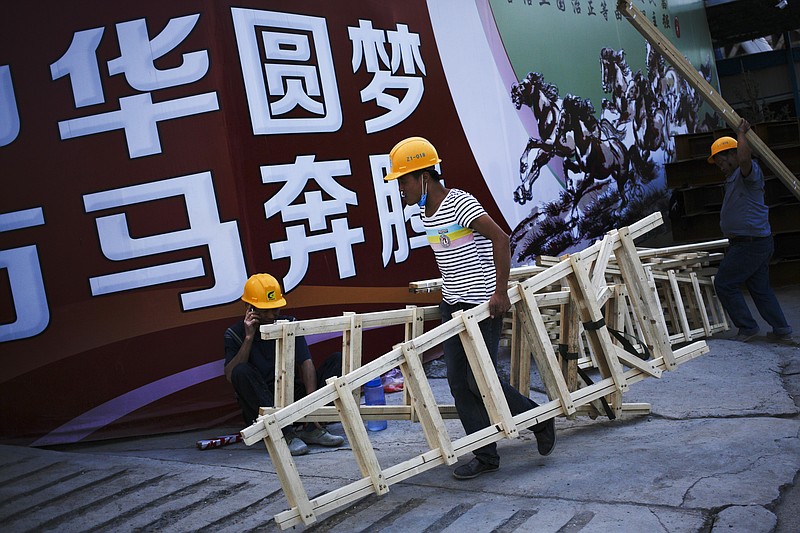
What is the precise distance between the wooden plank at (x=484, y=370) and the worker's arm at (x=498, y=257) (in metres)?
0.17

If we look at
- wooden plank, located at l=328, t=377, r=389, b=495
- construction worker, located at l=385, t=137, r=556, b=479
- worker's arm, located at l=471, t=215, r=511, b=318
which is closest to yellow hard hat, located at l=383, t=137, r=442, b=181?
construction worker, located at l=385, t=137, r=556, b=479

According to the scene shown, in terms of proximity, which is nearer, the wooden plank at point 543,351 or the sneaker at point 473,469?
the sneaker at point 473,469

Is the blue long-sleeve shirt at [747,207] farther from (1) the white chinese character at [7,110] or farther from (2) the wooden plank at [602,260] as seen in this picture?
(1) the white chinese character at [7,110]

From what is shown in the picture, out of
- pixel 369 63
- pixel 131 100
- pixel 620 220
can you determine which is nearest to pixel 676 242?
pixel 620 220

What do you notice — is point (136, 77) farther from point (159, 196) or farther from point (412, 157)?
point (412, 157)

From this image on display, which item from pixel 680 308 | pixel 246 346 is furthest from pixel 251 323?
pixel 680 308

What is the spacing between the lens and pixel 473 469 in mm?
5137

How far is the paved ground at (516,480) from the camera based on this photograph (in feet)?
14.1

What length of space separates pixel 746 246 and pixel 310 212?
4.26 m

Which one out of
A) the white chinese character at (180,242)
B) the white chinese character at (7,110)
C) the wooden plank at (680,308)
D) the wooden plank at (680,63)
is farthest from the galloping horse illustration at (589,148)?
the white chinese character at (7,110)

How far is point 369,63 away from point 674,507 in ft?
17.0

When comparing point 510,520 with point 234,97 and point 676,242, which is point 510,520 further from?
point 676,242

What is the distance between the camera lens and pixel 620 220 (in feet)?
40.8

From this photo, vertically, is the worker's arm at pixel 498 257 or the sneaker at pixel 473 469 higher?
the worker's arm at pixel 498 257
